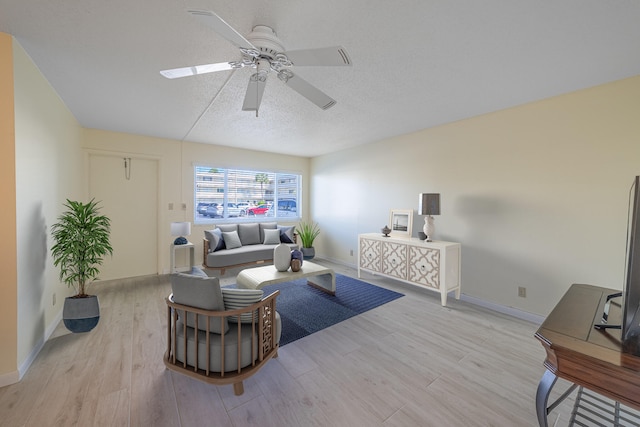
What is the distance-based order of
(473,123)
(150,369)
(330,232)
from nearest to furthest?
(150,369) → (473,123) → (330,232)

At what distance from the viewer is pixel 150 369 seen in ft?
6.41

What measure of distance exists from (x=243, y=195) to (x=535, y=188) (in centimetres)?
493

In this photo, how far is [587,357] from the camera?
92 cm

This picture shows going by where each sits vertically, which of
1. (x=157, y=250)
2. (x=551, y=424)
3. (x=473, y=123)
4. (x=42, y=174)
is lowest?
(x=551, y=424)

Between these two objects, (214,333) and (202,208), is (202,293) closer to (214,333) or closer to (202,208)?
(214,333)

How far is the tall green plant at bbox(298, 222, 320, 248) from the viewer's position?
564cm

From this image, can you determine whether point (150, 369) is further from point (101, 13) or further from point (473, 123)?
point (473, 123)

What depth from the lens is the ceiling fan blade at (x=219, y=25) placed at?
1112 millimetres

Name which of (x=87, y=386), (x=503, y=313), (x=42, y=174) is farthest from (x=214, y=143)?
(x=503, y=313)

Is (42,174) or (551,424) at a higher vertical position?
(42,174)

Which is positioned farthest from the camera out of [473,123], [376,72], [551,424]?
[473,123]

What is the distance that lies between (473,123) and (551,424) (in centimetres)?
311

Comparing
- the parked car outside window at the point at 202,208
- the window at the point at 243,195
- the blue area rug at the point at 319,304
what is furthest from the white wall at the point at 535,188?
the parked car outside window at the point at 202,208

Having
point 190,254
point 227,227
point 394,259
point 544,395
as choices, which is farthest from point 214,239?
point 544,395
